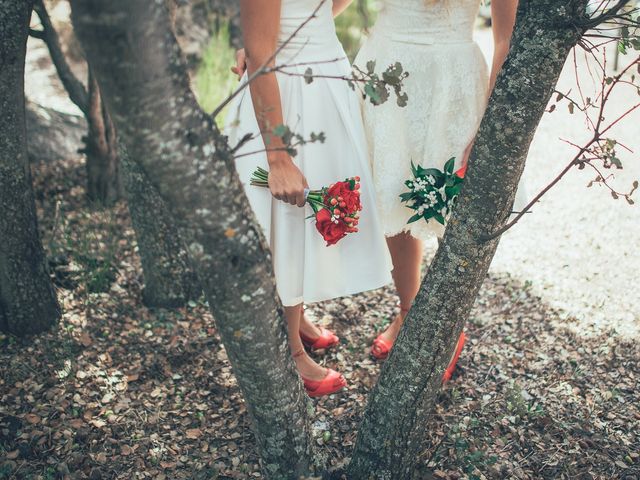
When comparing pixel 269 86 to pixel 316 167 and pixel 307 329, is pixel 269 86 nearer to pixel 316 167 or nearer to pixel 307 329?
pixel 316 167

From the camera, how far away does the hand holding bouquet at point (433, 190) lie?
227 centimetres

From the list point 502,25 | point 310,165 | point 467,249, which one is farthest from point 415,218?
point 502,25

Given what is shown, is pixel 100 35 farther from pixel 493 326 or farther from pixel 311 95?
pixel 493 326

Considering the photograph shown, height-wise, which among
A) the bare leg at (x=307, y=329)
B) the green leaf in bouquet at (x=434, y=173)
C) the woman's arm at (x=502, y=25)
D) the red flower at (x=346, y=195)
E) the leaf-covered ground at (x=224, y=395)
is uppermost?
the woman's arm at (x=502, y=25)

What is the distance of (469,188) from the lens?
172 centimetres

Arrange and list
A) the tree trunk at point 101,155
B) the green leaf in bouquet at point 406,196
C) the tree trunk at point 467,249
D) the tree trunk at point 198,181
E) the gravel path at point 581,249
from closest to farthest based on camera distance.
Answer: the tree trunk at point 198,181 → the tree trunk at point 467,249 → the green leaf in bouquet at point 406,196 → the gravel path at point 581,249 → the tree trunk at point 101,155

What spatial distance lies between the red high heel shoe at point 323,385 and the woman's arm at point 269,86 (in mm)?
876

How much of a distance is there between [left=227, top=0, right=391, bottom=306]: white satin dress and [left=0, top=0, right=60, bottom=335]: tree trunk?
90 cm

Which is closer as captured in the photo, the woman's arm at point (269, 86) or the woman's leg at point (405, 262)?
the woman's arm at point (269, 86)

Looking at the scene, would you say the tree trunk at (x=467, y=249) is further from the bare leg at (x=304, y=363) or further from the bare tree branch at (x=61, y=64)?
the bare tree branch at (x=61, y=64)

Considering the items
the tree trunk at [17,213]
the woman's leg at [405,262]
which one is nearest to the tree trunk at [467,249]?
the woman's leg at [405,262]

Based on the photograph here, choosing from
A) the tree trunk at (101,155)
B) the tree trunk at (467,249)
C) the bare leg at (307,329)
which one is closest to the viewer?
the tree trunk at (467,249)

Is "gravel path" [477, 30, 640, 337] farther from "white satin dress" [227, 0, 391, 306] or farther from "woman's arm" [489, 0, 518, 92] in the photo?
"white satin dress" [227, 0, 391, 306]

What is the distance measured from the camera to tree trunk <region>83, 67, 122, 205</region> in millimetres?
3805
